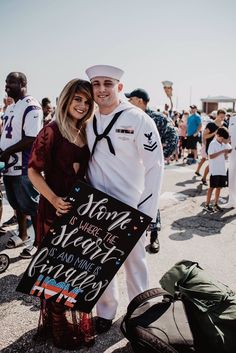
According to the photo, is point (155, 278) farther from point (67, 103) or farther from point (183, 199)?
point (183, 199)

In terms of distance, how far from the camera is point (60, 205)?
2.00 meters

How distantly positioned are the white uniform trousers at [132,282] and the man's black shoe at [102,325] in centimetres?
3

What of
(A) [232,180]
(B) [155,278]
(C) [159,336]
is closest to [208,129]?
(A) [232,180]

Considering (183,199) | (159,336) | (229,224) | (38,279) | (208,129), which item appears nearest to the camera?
(159,336)

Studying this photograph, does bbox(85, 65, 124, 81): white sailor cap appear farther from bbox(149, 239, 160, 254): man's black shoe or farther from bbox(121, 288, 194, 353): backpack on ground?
bbox(149, 239, 160, 254): man's black shoe

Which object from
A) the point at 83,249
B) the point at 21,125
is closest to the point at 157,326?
the point at 83,249

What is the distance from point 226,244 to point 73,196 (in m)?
3.01

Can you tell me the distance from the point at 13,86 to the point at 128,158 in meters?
1.89

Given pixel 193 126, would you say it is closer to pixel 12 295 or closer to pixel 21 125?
pixel 21 125

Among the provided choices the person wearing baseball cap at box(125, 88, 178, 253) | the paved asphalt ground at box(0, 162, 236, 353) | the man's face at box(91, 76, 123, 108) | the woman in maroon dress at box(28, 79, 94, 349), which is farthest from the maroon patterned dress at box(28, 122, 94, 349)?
the person wearing baseball cap at box(125, 88, 178, 253)

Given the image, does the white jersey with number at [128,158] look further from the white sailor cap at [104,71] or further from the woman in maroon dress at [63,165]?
the white sailor cap at [104,71]

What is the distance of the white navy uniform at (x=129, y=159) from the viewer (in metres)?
2.18

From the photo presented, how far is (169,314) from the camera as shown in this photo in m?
Answer: 2.05

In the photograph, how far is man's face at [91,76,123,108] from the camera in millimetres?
2200
